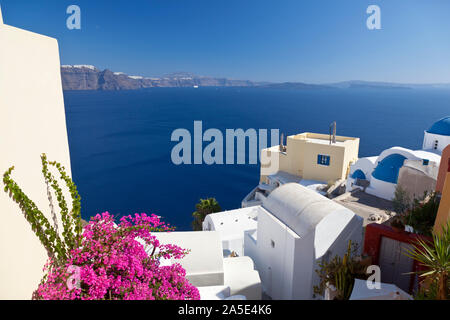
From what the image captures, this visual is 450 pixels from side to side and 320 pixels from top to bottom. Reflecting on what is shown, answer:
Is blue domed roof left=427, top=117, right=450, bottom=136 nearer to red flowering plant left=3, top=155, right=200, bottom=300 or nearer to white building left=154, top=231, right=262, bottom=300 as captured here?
white building left=154, top=231, right=262, bottom=300

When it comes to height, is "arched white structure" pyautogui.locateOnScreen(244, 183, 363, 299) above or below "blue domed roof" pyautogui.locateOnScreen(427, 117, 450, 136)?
below

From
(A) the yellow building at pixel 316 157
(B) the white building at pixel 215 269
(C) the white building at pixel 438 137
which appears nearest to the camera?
(B) the white building at pixel 215 269

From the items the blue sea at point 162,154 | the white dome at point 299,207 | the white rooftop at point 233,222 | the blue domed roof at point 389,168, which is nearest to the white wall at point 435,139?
the blue domed roof at point 389,168

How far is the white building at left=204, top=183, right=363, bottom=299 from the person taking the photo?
30.3 feet

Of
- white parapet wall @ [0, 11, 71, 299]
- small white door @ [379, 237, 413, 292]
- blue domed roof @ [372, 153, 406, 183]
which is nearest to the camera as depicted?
white parapet wall @ [0, 11, 71, 299]

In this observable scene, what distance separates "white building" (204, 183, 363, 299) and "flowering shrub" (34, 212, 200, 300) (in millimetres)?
4951

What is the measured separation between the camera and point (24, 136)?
4.36 meters

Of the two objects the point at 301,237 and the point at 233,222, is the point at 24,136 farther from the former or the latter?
the point at 233,222

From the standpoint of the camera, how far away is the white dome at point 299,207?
364 inches

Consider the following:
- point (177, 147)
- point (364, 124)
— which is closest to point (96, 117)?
point (177, 147)

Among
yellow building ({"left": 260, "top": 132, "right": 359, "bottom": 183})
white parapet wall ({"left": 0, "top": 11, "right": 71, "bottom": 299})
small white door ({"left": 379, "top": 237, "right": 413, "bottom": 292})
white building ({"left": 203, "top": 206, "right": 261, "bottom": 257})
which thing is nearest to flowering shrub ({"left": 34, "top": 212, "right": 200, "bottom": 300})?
white parapet wall ({"left": 0, "top": 11, "right": 71, "bottom": 299})

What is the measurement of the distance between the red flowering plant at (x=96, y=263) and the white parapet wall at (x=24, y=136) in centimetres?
16

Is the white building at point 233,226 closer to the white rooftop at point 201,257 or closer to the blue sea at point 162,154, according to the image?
the white rooftop at point 201,257
